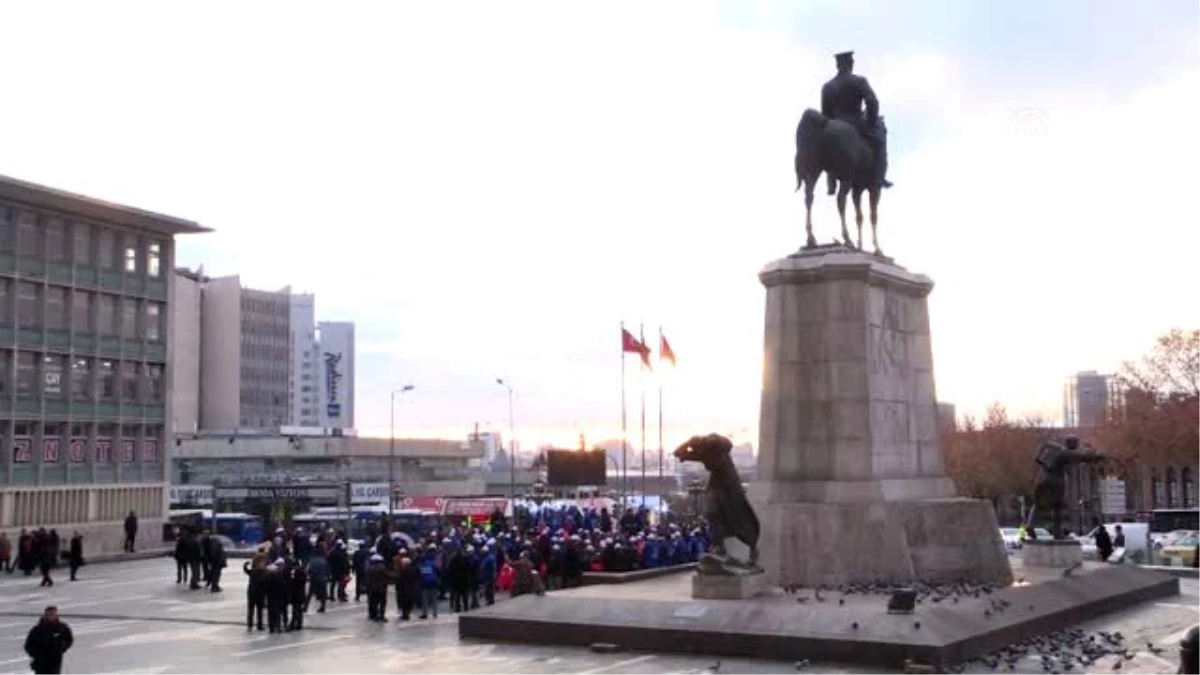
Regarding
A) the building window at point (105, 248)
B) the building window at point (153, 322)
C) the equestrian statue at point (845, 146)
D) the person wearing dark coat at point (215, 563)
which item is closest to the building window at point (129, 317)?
the building window at point (153, 322)

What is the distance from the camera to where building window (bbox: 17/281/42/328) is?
51.4 m

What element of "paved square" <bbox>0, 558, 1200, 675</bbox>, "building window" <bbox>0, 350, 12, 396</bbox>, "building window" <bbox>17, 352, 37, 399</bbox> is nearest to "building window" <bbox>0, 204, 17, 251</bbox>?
"building window" <bbox>0, 350, 12, 396</bbox>

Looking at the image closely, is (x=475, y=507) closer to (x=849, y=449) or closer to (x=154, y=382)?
(x=154, y=382)

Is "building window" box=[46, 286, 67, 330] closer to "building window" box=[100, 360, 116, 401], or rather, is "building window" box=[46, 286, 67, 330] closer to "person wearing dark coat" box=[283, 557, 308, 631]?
"building window" box=[100, 360, 116, 401]

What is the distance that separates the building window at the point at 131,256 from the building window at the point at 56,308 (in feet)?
12.3

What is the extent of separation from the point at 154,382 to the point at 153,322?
9.06 feet

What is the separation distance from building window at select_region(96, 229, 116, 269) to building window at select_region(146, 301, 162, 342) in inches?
112

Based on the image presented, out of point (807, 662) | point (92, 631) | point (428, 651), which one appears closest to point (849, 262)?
point (807, 662)

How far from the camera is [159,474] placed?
2271 inches

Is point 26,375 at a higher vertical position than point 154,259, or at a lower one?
lower

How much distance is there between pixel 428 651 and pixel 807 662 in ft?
22.2

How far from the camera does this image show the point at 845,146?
26.9 meters

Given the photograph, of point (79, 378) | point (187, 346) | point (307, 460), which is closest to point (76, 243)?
point (79, 378)

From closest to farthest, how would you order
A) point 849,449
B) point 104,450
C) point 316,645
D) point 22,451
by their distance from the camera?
point 316,645, point 849,449, point 22,451, point 104,450
